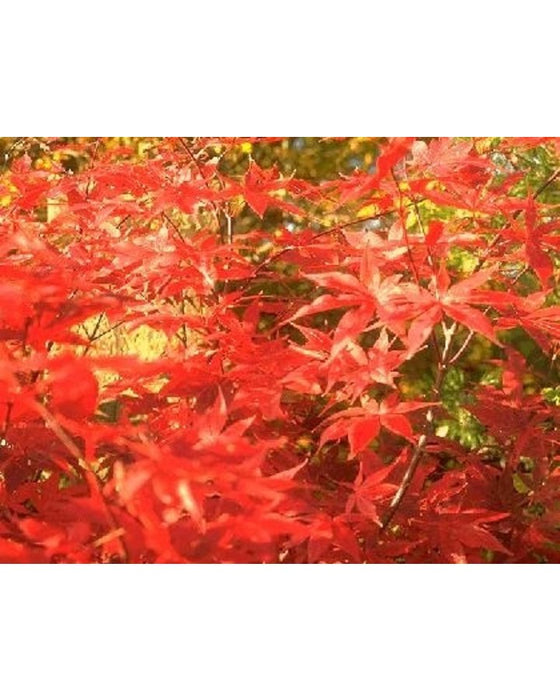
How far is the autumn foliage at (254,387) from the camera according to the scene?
3.31 feet

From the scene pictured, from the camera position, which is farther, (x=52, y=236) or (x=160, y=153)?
(x=160, y=153)

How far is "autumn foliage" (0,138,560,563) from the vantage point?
1008 mm

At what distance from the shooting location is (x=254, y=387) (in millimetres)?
1265
